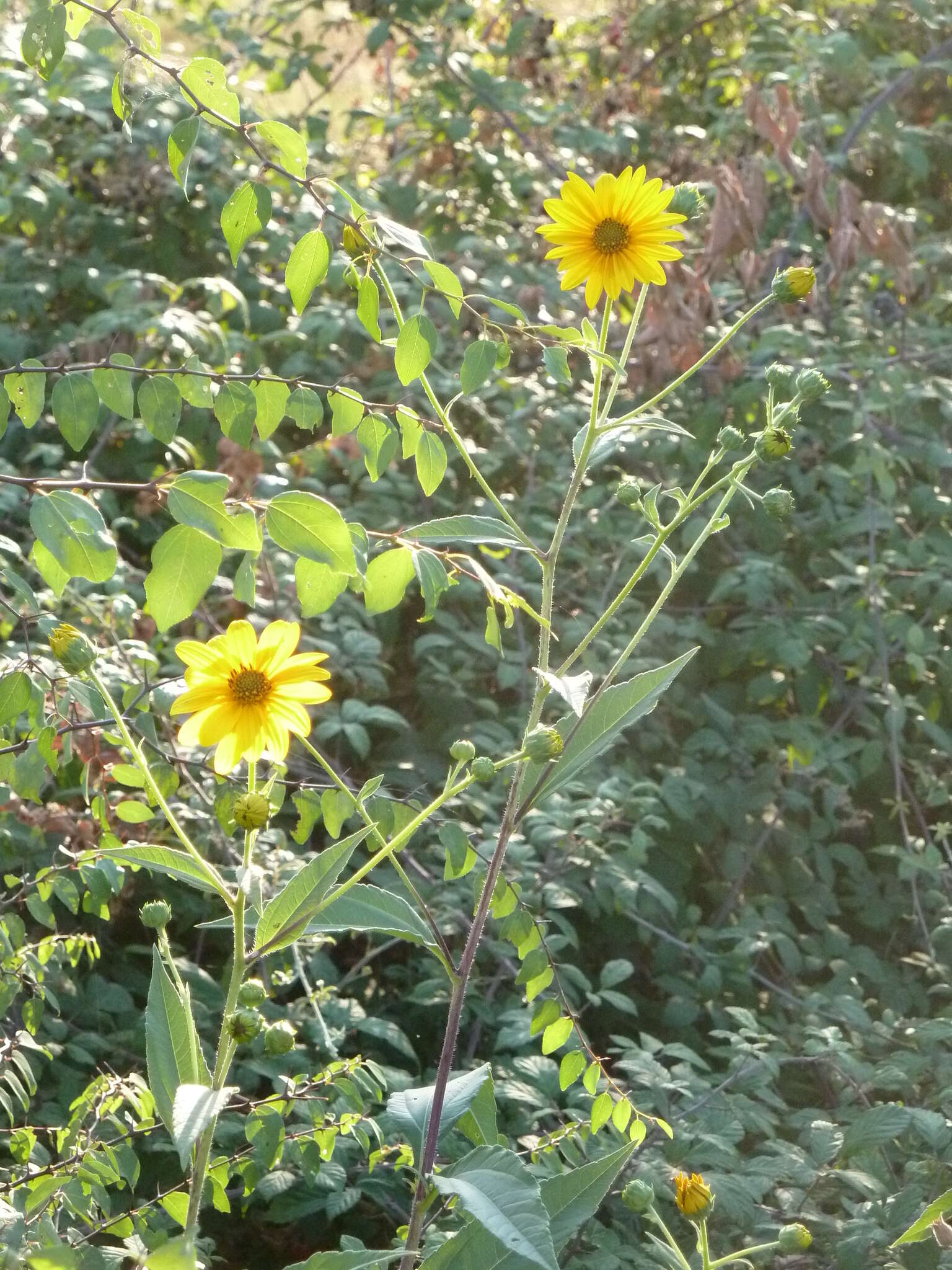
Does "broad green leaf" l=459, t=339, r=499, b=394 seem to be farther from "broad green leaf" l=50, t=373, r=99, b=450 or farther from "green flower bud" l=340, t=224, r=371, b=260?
"broad green leaf" l=50, t=373, r=99, b=450

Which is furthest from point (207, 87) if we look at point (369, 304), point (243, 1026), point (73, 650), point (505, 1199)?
point (505, 1199)

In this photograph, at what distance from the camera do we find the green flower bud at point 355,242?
98 centimetres

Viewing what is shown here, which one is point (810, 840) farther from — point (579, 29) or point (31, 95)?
point (579, 29)

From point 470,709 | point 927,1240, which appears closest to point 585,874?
point 470,709

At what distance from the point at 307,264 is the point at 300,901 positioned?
0.47 metres

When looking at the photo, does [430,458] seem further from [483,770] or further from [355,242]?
[483,770]

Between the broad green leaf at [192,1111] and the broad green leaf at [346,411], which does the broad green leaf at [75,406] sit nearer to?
the broad green leaf at [346,411]

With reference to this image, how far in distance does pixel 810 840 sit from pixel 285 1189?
3.31 feet

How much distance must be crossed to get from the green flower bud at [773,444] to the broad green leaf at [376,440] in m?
0.28

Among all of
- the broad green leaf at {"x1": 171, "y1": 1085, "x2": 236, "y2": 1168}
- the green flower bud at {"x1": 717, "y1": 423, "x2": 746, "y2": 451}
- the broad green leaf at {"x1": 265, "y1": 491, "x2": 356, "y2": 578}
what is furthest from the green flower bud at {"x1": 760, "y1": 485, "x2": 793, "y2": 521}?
the broad green leaf at {"x1": 171, "y1": 1085, "x2": 236, "y2": 1168}

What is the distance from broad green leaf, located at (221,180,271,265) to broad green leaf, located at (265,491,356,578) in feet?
0.79

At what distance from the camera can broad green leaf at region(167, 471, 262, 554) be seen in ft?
2.57

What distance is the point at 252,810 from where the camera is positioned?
73cm

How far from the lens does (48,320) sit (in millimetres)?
2637
